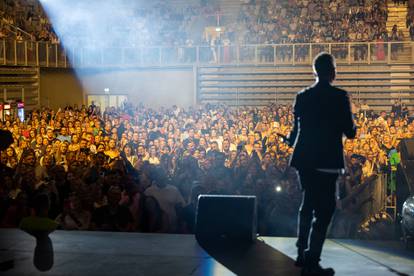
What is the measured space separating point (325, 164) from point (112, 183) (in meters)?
4.36

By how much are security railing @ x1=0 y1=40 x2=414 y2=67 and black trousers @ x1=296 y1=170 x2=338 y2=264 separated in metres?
20.3

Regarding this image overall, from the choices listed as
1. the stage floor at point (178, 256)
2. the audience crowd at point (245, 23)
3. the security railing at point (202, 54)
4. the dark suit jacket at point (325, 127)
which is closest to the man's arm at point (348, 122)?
the dark suit jacket at point (325, 127)

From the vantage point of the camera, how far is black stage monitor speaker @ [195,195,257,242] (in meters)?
A: 6.88

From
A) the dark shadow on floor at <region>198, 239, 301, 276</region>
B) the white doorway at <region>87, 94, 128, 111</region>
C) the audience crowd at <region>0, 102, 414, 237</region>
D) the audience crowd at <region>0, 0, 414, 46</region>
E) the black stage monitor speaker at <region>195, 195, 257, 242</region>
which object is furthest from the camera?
the white doorway at <region>87, 94, 128, 111</region>

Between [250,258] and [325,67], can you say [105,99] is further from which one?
[325,67]

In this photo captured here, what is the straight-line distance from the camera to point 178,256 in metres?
6.41

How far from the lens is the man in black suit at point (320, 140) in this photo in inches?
217

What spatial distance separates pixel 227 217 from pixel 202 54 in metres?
20.8

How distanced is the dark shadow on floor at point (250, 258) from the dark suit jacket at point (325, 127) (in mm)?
855

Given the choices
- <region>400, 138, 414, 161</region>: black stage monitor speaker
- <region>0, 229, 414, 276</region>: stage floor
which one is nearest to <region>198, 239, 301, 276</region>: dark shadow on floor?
<region>0, 229, 414, 276</region>: stage floor

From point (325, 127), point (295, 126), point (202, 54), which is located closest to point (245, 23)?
point (202, 54)

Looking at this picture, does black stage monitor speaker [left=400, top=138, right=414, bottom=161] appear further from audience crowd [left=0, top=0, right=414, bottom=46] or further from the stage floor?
audience crowd [left=0, top=0, right=414, bottom=46]

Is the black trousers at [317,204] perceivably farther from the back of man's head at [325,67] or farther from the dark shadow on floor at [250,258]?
the back of man's head at [325,67]

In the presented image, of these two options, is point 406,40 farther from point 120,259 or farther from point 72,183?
point 120,259
